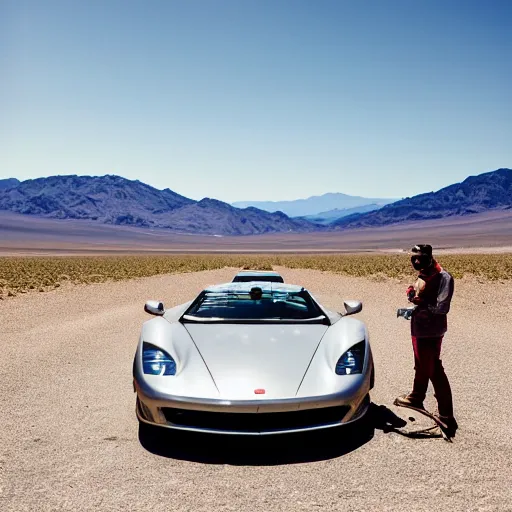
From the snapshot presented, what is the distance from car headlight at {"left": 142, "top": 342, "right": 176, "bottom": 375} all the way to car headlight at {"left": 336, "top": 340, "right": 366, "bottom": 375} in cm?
138

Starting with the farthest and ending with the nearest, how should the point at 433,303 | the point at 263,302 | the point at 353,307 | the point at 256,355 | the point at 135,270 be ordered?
the point at 135,270 < the point at 263,302 < the point at 353,307 < the point at 433,303 < the point at 256,355

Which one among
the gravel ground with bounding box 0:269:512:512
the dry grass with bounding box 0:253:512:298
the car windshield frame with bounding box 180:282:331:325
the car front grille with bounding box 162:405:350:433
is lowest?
the dry grass with bounding box 0:253:512:298

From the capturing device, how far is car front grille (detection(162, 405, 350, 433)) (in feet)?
12.6

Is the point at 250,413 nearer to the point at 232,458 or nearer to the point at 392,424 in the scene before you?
the point at 232,458


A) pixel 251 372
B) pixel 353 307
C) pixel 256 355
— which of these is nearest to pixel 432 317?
pixel 353 307

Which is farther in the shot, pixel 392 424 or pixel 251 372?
pixel 392 424

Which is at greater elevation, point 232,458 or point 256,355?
point 256,355

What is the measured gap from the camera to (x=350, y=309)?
18.0 ft

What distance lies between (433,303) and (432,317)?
0.41 feet

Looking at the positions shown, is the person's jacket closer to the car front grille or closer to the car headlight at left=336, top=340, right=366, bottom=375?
the car headlight at left=336, top=340, right=366, bottom=375

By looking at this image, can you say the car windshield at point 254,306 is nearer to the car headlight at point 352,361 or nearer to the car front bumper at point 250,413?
the car headlight at point 352,361

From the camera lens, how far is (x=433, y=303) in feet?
14.9

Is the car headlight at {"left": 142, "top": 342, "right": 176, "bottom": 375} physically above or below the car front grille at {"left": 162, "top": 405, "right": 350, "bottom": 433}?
above

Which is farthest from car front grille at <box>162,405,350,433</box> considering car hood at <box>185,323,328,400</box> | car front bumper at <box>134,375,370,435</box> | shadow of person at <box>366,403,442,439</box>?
shadow of person at <box>366,403,442,439</box>
